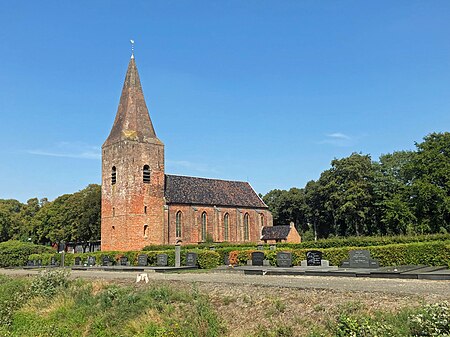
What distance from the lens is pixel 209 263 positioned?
29359mm

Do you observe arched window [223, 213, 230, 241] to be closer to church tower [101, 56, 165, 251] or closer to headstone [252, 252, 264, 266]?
church tower [101, 56, 165, 251]

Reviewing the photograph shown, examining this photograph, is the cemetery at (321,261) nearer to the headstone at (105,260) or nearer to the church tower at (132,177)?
the headstone at (105,260)

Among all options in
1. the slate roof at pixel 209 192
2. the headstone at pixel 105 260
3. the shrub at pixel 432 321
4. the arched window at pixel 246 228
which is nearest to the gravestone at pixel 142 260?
the headstone at pixel 105 260

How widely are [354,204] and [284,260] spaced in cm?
3689

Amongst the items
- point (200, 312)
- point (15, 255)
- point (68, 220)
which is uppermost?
point (68, 220)

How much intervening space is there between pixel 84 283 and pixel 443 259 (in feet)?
57.0

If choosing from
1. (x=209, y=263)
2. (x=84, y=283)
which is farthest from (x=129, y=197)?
(x=84, y=283)

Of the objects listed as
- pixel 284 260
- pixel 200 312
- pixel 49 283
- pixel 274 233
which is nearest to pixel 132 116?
pixel 274 233

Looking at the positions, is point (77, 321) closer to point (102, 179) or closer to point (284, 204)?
point (102, 179)

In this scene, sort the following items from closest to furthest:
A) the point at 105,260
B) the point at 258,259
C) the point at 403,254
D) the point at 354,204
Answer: the point at 403,254, the point at 258,259, the point at 105,260, the point at 354,204

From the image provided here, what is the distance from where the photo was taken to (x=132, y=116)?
1903 inches

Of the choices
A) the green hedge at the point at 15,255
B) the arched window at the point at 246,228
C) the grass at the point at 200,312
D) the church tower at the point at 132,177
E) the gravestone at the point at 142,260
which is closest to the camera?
the grass at the point at 200,312

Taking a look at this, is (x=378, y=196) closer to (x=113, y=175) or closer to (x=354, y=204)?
(x=354, y=204)

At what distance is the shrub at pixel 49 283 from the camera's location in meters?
16.8
